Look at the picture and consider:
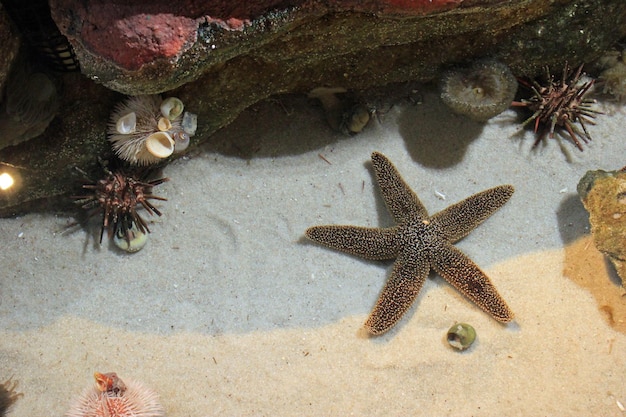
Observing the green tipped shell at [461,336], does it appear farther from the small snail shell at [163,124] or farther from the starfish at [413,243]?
the small snail shell at [163,124]

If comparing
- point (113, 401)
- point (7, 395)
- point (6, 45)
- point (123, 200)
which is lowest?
point (7, 395)

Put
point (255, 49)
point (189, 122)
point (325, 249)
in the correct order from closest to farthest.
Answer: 1. point (255, 49)
2. point (189, 122)
3. point (325, 249)

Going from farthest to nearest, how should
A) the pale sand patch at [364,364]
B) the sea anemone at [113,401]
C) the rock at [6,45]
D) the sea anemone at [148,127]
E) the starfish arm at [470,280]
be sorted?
1. the starfish arm at [470,280]
2. the pale sand patch at [364,364]
3. the sea anemone at [148,127]
4. the sea anemone at [113,401]
5. the rock at [6,45]

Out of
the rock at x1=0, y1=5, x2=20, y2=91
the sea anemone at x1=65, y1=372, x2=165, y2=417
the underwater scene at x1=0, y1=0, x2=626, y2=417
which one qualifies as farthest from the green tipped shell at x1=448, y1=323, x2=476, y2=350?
the rock at x1=0, y1=5, x2=20, y2=91

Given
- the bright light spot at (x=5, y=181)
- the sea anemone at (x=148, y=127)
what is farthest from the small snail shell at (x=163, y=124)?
the bright light spot at (x=5, y=181)

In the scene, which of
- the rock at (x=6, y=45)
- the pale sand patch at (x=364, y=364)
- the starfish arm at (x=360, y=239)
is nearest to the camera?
the rock at (x=6, y=45)

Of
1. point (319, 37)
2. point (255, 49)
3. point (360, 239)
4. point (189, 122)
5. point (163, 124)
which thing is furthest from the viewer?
point (360, 239)

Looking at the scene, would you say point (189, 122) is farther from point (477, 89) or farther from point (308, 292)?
point (477, 89)

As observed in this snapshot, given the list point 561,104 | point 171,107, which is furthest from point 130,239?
point 561,104

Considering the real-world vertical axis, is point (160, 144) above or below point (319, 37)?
below
